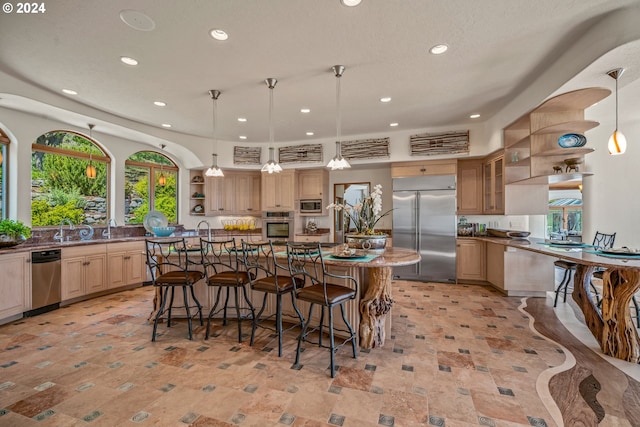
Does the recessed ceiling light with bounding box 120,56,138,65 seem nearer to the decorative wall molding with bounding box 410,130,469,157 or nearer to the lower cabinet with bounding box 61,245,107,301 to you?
the lower cabinet with bounding box 61,245,107,301

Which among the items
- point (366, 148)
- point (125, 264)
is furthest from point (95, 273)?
point (366, 148)

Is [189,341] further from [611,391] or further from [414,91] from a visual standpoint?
[414,91]

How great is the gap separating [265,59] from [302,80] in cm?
58

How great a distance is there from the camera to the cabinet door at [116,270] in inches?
181

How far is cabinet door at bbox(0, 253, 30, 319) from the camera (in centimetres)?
333

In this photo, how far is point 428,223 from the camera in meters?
5.39

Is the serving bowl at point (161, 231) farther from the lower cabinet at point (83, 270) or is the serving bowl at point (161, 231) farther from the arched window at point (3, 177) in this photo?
the arched window at point (3, 177)

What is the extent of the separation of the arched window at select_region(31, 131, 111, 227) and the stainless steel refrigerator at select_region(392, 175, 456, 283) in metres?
5.40

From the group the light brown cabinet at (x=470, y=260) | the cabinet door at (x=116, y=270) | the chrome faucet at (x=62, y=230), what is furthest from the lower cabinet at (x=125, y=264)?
the light brown cabinet at (x=470, y=260)

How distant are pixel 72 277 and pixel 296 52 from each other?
4288 mm

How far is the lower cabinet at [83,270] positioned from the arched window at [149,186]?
1227 mm

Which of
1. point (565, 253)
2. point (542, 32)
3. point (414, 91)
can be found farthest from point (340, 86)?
point (565, 253)

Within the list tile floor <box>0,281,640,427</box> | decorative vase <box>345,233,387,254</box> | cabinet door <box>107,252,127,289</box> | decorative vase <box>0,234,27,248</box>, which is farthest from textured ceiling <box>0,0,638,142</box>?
tile floor <box>0,281,640,427</box>

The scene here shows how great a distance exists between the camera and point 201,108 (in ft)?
14.1
